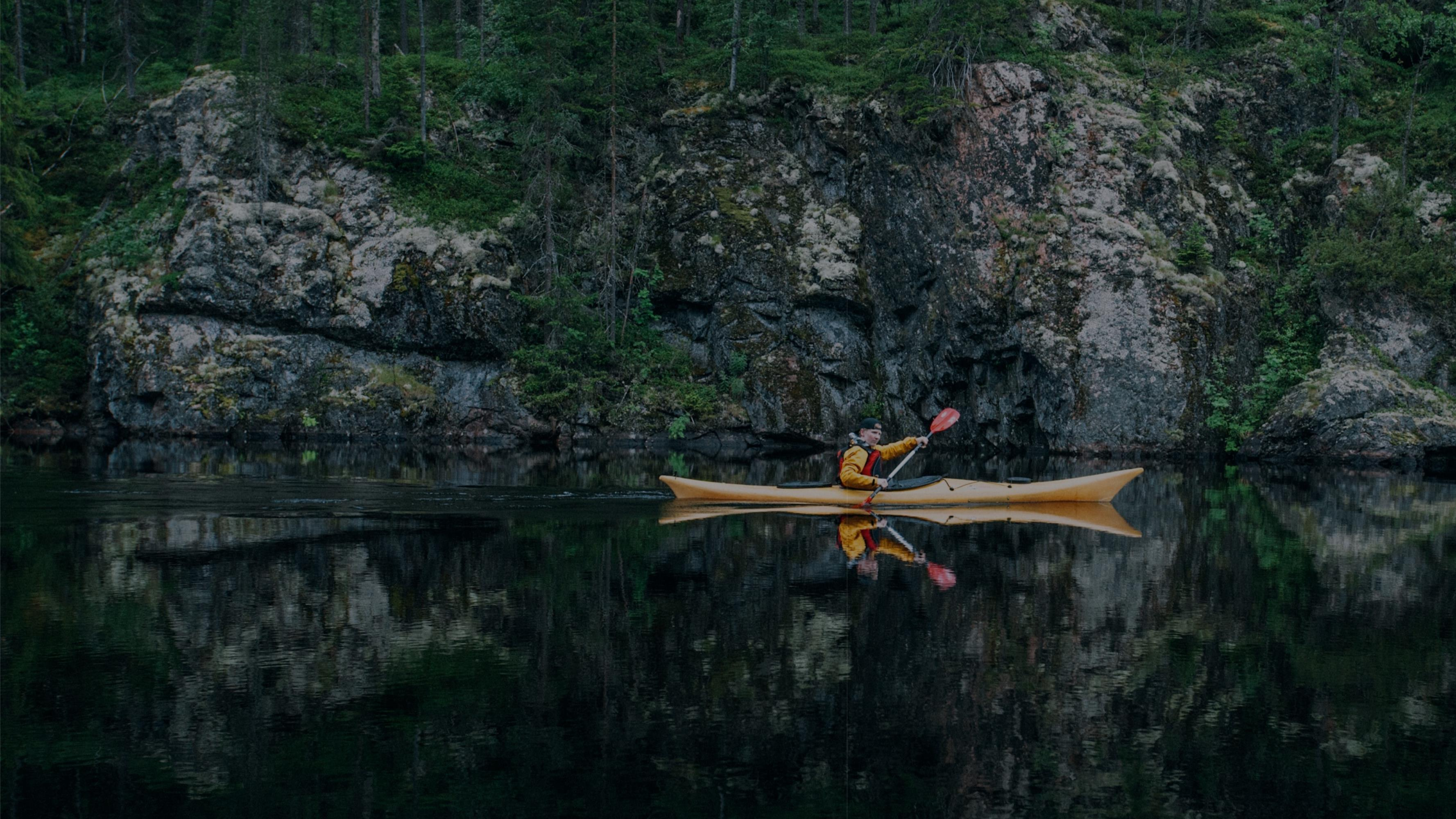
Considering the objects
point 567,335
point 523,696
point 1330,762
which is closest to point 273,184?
point 567,335

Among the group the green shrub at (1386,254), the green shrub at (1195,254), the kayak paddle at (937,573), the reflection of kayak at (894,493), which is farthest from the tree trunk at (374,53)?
the green shrub at (1386,254)

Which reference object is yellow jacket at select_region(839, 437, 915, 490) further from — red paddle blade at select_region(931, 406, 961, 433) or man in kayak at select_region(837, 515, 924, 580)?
red paddle blade at select_region(931, 406, 961, 433)

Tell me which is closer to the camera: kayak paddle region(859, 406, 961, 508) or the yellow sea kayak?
the yellow sea kayak

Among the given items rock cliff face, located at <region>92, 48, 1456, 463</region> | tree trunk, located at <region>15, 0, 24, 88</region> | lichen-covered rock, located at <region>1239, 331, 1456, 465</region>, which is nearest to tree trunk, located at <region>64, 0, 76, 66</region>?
tree trunk, located at <region>15, 0, 24, 88</region>

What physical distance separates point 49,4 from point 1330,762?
5194cm

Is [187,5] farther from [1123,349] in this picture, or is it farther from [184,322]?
[1123,349]

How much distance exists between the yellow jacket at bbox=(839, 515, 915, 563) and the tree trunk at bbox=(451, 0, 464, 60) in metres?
30.1

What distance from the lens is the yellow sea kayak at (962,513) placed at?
50.4 ft

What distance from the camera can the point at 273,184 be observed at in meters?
32.6

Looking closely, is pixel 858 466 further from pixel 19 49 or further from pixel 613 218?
pixel 19 49

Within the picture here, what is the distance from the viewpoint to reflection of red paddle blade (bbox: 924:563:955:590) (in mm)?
10411

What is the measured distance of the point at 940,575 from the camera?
11.0m

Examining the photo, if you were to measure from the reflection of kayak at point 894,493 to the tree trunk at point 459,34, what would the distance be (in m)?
28.4

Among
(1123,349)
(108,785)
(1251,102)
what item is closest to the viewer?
(108,785)
